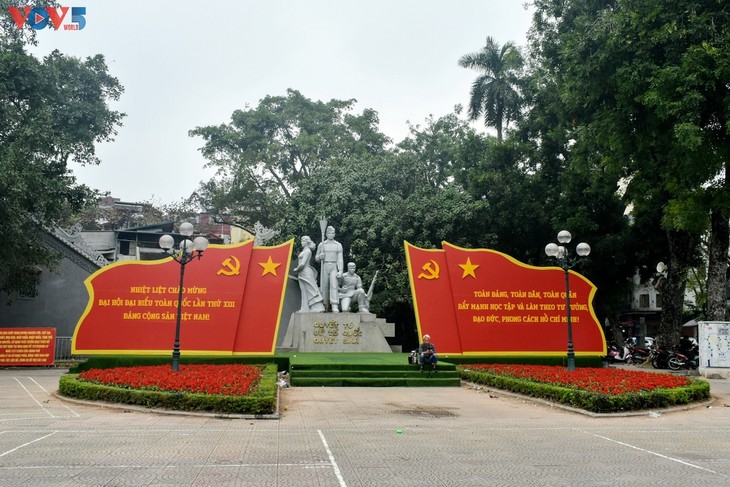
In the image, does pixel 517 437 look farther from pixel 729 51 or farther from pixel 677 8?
pixel 677 8

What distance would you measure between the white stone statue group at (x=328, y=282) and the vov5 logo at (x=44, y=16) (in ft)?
34.6

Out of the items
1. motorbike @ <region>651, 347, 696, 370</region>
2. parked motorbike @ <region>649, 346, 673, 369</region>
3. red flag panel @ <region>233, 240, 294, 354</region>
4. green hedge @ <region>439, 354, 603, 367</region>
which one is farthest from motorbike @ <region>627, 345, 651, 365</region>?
red flag panel @ <region>233, 240, 294, 354</region>

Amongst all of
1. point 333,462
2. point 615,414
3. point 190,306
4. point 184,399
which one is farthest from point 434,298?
point 333,462

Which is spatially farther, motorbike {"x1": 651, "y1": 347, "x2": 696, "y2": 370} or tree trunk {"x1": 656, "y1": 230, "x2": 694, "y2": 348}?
tree trunk {"x1": 656, "y1": 230, "x2": 694, "y2": 348}

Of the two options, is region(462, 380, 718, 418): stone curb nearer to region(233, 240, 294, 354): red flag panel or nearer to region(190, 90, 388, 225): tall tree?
region(233, 240, 294, 354): red flag panel

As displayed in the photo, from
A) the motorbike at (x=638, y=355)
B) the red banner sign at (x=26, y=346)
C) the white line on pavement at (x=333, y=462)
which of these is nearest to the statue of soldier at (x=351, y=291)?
the red banner sign at (x=26, y=346)

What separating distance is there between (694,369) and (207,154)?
29.6m

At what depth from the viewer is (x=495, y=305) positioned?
67.3 feet

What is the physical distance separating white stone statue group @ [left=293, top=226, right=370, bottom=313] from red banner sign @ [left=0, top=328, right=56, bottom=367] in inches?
345

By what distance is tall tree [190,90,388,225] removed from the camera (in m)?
38.6

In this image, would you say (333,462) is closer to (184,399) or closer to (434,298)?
(184,399)

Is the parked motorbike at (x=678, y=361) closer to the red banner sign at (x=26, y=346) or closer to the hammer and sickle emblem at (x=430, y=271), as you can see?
the hammer and sickle emblem at (x=430, y=271)

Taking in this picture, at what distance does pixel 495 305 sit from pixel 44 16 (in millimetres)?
18229

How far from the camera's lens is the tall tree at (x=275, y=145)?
38594mm
